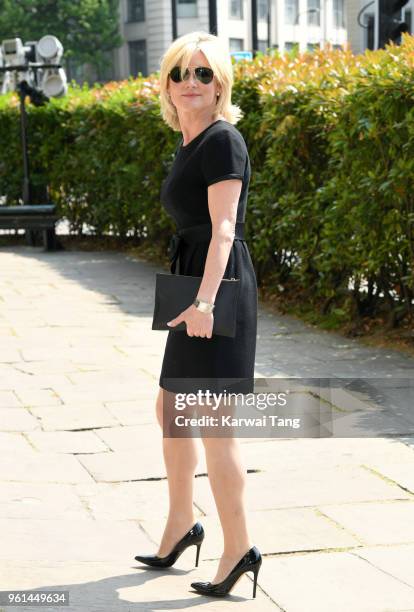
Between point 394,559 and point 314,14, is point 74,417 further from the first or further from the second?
point 314,14

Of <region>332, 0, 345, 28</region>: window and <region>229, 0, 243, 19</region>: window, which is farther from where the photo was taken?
<region>332, 0, 345, 28</region>: window

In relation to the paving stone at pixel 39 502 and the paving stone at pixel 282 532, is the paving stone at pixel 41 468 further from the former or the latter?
the paving stone at pixel 282 532

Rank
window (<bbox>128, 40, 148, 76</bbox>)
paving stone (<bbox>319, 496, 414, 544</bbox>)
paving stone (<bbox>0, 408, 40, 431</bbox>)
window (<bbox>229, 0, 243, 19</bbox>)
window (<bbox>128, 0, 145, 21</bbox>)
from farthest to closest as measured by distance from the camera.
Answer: window (<bbox>128, 40, 148, 76</bbox>)
window (<bbox>128, 0, 145, 21</bbox>)
window (<bbox>229, 0, 243, 19</bbox>)
paving stone (<bbox>0, 408, 40, 431</bbox>)
paving stone (<bbox>319, 496, 414, 544</bbox>)

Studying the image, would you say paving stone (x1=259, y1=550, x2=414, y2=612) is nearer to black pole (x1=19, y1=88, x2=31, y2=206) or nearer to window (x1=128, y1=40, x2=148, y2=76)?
black pole (x1=19, y1=88, x2=31, y2=206)

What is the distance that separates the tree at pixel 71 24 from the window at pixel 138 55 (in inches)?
123

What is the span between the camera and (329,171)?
29.2 feet

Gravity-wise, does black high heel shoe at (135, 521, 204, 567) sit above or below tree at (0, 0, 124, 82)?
below

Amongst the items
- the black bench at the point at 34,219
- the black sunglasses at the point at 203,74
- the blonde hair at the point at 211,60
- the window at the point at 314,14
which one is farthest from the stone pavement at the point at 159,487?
the window at the point at 314,14

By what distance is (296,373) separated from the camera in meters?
7.36

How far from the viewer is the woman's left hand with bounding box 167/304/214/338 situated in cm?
368

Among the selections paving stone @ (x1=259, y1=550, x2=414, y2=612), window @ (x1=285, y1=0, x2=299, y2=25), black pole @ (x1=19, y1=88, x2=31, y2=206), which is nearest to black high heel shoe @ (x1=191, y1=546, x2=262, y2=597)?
paving stone @ (x1=259, y1=550, x2=414, y2=612)

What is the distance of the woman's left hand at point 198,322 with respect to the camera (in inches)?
145

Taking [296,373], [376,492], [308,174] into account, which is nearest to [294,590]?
[376,492]

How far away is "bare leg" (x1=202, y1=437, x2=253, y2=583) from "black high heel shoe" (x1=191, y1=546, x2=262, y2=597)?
0.05 feet
